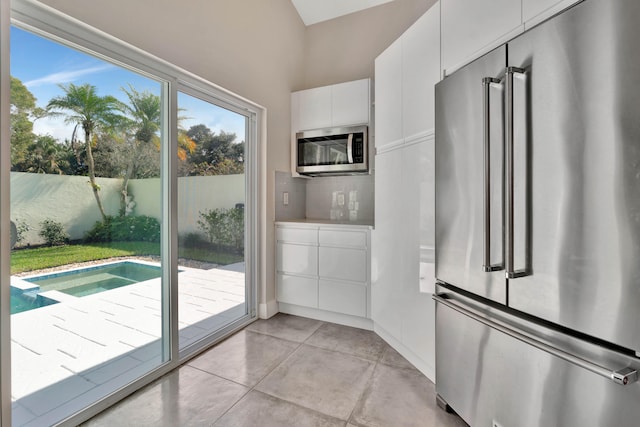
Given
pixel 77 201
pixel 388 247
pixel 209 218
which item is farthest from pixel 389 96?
pixel 77 201

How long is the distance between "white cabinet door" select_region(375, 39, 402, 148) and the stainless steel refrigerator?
75 centimetres

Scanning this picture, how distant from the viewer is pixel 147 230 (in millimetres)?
2002

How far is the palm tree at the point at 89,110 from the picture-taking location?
1564 millimetres

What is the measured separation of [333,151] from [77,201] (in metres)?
2.16

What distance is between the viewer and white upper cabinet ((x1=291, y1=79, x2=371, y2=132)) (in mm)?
2994

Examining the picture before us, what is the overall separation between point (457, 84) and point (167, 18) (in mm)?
1799

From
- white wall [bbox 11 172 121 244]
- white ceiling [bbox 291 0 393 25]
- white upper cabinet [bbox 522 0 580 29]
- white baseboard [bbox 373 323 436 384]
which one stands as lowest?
white baseboard [bbox 373 323 436 384]

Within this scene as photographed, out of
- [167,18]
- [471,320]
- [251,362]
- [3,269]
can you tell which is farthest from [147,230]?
[471,320]

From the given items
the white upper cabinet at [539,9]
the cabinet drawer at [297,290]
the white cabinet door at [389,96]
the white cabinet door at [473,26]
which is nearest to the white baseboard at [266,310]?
the cabinet drawer at [297,290]

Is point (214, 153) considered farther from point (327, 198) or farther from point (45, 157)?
point (327, 198)

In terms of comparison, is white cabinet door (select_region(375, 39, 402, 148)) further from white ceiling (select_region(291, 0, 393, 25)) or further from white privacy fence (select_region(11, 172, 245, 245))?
white privacy fence (select_region(11, 172, 245, 245))

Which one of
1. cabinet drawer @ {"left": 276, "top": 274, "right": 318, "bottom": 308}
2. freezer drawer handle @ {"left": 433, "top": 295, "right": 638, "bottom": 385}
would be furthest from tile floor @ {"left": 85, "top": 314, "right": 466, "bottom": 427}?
freezer drawer handle @ {"left": 433, "top": 295, "right": 638, "bottom": 385}

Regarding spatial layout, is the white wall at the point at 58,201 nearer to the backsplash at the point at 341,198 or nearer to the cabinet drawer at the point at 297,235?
the cabinet drawer at the point at 297,235

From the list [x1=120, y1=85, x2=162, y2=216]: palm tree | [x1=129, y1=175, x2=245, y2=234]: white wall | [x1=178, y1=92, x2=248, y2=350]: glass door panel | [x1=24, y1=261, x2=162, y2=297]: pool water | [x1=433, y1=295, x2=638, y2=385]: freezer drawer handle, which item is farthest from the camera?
[x1=178, y1=92, x2=248, y2=350]: glass door panel
